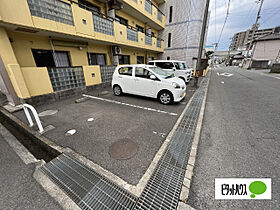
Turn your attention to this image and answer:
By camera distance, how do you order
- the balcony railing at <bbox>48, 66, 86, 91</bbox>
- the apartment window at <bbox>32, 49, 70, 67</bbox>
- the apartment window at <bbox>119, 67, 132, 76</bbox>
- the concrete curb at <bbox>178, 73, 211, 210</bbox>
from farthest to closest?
the apartment window at <bbox>32, 49, 70, 67</bbox> < the apartment window at <bbox>119, 67, 132, 76</bbox> < the balcony railing at <bbox>48, 66, 86, 91</bbox> < the concrete curb at <bbox>178, 73, 211, 210</bbox>

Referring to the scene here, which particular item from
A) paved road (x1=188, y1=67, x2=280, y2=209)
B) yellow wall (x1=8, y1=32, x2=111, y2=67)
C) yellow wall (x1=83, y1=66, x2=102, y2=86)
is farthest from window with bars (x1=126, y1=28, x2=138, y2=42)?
paved road (x1=188, y1=67, x2=280, y2=209)

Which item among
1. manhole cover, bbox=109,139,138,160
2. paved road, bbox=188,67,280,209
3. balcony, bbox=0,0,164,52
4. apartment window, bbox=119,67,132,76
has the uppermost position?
balcony, bbox=0,0,164,52

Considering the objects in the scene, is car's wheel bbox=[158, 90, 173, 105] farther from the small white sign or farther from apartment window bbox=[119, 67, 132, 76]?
the small white sign

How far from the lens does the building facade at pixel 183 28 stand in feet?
43.5

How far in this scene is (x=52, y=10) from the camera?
453cm

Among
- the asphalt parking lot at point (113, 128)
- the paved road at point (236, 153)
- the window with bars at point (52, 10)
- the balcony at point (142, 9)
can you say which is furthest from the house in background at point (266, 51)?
the window with bars at point (52, 10)

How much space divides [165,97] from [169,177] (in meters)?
3.40

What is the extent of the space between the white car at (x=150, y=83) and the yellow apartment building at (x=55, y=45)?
8.96 feet

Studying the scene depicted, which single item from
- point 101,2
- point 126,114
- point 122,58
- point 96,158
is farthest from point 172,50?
point 96,158

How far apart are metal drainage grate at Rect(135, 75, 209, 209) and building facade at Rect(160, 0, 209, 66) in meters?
14.7

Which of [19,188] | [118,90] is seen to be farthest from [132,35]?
[19,188]

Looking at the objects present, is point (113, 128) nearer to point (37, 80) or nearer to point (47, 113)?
point (47, 113)

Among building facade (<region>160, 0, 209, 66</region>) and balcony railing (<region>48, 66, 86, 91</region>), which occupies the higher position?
building facade (<region>160, 0, 209, 66</region>)

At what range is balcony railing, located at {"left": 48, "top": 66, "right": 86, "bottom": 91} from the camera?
521 centimetres
